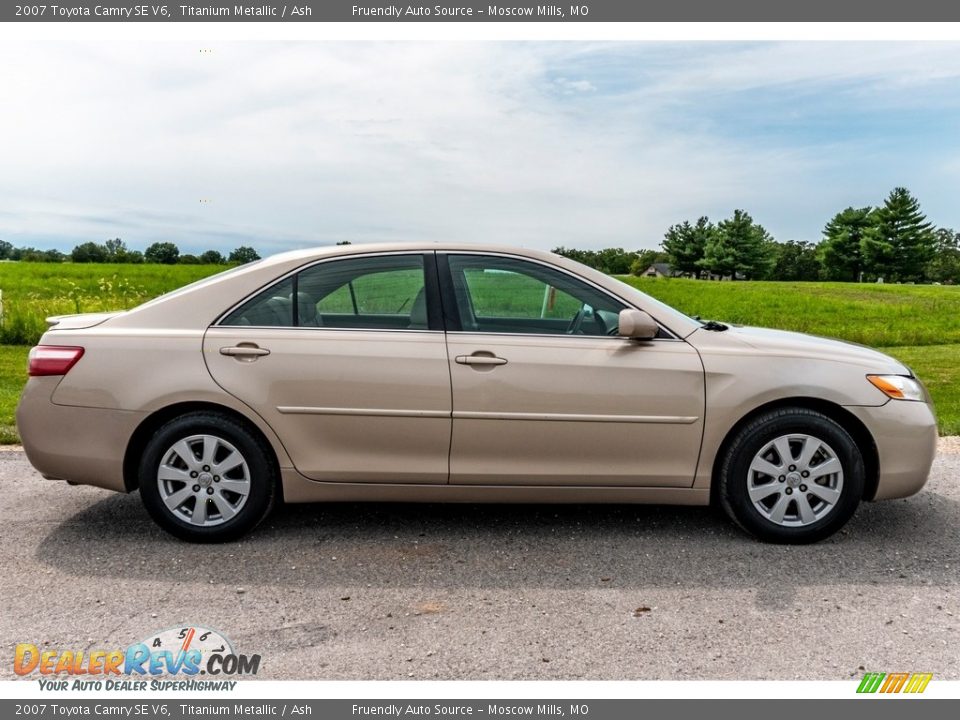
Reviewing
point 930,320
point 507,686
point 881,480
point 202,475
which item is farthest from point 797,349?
point 930,320

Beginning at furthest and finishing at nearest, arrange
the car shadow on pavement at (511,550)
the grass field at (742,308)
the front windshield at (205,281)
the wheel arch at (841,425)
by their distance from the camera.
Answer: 1. the grass field at (742,308)
2. the front windshield at (205,281)
3. the wheel arch at (841,425)
4. the car shadow on pavement at (511,550)

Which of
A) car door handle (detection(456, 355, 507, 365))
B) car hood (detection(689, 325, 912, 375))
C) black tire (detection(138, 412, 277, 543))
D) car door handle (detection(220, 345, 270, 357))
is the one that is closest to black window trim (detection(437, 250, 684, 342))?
car door handle (detection(456, 355, 507, 365))

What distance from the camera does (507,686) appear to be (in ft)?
10.2

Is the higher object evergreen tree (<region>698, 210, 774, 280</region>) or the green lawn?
evergreen tree (<region>698, 210, 774, 280</region>)

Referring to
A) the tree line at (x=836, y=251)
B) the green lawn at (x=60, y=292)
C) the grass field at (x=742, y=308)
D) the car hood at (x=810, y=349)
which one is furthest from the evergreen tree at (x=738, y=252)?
the car hood at (x=810, y=349)

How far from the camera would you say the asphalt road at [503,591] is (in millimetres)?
3332

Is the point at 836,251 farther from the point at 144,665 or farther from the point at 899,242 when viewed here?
the point at 144,665

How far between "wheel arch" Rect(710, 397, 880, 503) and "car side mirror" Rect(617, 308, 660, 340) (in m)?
0.71

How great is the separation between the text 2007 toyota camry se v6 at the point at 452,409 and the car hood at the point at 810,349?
0.09 ft

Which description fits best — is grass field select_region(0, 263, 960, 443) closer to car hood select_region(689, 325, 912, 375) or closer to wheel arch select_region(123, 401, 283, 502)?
wheel arch select_region(123, 401, 283, 502)

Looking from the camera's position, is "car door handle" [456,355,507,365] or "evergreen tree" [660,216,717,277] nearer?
"car door handle" [456,355,507,365]

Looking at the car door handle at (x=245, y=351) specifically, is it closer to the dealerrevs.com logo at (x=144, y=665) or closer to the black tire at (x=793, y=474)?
the dealerrevs.com logo at (x=144, y=665)

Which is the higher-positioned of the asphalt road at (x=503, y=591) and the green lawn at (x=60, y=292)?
the green lawn at (x=60, y=292)

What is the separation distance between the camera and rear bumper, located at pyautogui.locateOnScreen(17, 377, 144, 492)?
4.58m
